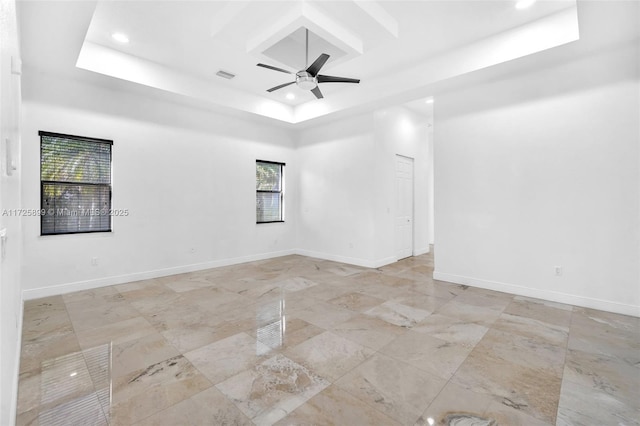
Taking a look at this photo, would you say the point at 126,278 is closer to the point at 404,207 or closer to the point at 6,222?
the point at 6,222

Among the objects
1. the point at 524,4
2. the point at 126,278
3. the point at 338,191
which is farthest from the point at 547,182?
the point at 126,278

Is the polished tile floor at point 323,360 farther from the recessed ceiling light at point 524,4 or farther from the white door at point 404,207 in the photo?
the recessed ceiling light at point 524,4

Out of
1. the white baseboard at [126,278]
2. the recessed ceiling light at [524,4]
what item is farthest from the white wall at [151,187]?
the recessed ceiling light at [524,4]

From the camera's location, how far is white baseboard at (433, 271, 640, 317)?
143 inches

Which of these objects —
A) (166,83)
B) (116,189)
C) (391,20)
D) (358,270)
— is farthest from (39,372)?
(391,20)

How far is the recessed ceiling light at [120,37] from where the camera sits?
3.92 m

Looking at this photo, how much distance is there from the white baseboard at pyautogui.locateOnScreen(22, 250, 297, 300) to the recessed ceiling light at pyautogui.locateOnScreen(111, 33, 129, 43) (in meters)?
3.55

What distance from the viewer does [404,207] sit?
7082mm

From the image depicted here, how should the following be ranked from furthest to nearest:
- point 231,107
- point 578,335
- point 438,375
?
1. point 231,107
2. point 578,335
3. point 438,375

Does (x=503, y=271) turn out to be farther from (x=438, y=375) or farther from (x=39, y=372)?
(x=39, y=372)

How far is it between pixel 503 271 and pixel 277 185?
509 cm

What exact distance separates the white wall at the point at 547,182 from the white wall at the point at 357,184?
1358 mm

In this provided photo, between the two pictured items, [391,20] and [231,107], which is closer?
[391,20]

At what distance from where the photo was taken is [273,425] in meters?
1.81
